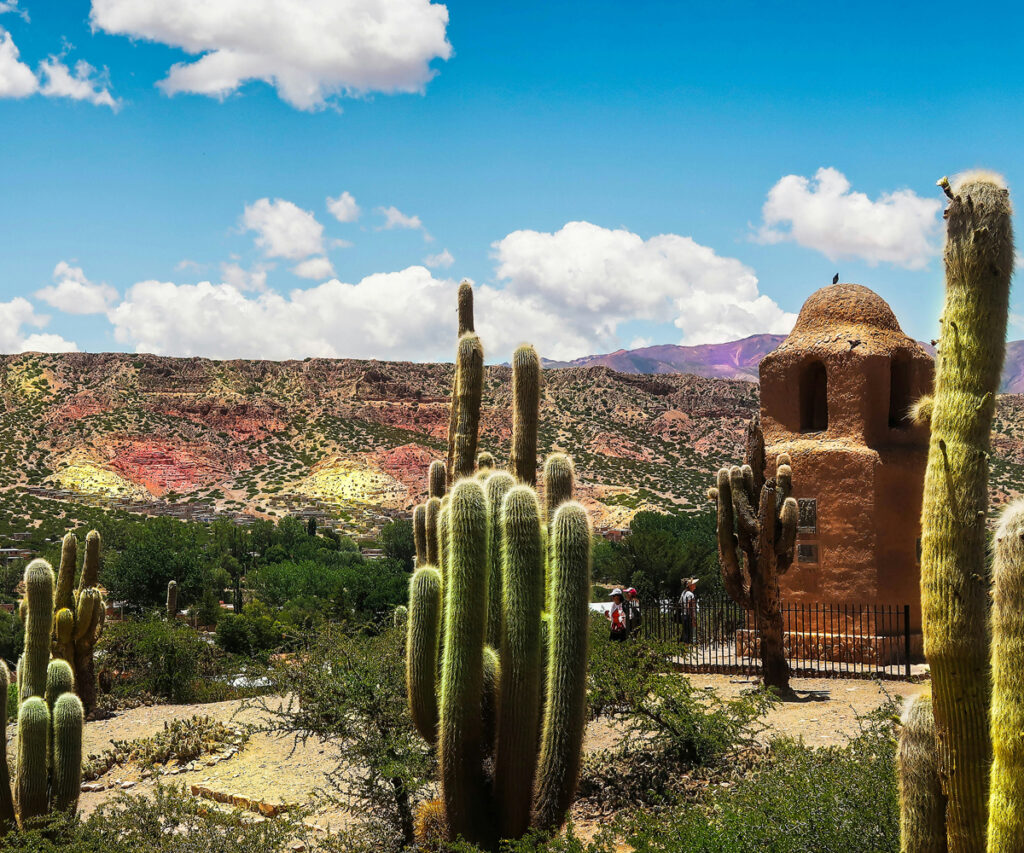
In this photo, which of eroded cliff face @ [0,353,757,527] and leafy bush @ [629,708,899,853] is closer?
leafy bush @ [629,708,899,853]

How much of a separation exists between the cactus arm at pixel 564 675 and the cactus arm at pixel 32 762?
6.09 meters

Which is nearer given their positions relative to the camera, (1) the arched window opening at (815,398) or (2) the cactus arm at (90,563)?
(2) the cactus arm at (90,563)

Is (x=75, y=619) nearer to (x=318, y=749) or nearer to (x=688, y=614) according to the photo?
(x=318, y=749)

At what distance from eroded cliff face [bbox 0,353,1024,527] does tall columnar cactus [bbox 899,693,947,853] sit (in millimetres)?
46473

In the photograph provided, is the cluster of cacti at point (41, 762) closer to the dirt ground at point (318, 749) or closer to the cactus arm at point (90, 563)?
the dirt ground at point (318, 749)

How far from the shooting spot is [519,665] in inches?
285

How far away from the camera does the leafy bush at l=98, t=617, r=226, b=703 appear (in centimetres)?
1952

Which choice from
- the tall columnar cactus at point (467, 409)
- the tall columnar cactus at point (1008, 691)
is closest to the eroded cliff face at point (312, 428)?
the tall columnar cactus at point (467, 409)

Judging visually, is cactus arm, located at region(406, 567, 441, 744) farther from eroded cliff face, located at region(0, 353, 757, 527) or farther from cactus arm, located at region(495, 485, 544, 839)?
eroded cliff face, located at region(0, 353, 757, 527)

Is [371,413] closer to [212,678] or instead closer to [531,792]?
[212,678]

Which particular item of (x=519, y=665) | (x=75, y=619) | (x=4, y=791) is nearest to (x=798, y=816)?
(x=519, y=665)

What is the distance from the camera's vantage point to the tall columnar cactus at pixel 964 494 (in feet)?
14.0

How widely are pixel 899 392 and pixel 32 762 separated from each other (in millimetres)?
14528

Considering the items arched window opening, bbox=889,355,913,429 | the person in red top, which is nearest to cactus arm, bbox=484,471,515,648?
the person in red top
